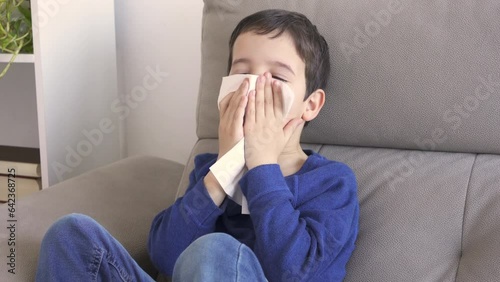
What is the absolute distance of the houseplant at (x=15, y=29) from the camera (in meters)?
1.26

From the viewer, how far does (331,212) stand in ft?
2.75

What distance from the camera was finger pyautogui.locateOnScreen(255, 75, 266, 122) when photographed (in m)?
0.89

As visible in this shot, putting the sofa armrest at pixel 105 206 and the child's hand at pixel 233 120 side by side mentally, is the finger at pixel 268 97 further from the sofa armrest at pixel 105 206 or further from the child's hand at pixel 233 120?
the sofa armrest at pixel 105 206

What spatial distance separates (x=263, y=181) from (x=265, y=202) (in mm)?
36

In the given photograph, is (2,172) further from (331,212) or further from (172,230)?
(331,212)

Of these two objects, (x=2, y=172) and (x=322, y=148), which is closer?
(x=322, y=148)

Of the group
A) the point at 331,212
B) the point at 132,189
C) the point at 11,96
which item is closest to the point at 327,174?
the point at 331,212

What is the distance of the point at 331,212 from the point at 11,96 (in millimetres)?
1167

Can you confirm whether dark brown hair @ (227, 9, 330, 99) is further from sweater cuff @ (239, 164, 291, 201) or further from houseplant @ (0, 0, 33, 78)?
houseplant @ (0, 0, 33, 78)

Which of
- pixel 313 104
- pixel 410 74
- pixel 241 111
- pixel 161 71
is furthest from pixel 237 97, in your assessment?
pixel 161 71

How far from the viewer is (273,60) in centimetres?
91

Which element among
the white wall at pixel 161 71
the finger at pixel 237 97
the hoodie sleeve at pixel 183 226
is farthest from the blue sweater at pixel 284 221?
the white wall at pixel 161 71

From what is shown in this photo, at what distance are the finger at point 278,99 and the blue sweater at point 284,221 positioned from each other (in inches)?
3.7

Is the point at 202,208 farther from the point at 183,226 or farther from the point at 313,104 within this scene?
the point at 313,104
